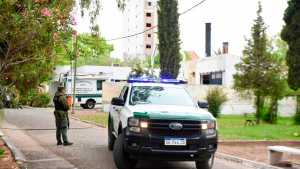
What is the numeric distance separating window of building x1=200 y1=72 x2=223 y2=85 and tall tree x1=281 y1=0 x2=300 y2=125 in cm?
2309

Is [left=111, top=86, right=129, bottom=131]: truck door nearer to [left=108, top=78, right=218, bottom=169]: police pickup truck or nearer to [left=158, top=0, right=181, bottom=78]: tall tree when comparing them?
[left=108, top=78, right=218, bottom=169]: police pickup truck

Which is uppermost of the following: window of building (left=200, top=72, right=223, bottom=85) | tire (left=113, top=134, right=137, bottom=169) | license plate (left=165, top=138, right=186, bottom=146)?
window of building (left=200, top=72, right=223, bottom=85)

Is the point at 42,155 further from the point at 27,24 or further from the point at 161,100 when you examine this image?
the point at 27,24

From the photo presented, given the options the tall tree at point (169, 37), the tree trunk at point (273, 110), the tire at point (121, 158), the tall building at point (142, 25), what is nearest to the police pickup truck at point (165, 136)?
the tire at point (121, 158)

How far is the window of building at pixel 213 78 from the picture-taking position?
160 feet

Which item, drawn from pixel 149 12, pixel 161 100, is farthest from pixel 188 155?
pixel 149 12

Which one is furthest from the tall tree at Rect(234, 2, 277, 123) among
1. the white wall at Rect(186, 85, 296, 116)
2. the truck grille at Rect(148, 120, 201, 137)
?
the truck grille at Rect(148, 120, 201, 137)

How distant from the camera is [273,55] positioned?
3050 cm

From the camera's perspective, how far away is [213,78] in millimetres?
50688

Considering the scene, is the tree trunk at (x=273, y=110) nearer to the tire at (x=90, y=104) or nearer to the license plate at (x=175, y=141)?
the license plate at (x=175, y=141)

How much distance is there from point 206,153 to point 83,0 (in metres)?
4.08

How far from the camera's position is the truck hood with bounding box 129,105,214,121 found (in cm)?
1112

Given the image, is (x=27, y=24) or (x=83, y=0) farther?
(x=83, y=0)

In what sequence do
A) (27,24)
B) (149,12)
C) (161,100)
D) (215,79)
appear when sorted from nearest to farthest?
1. (27,24)
2. (161,100)
3. (215,79)
4. (149,12)
